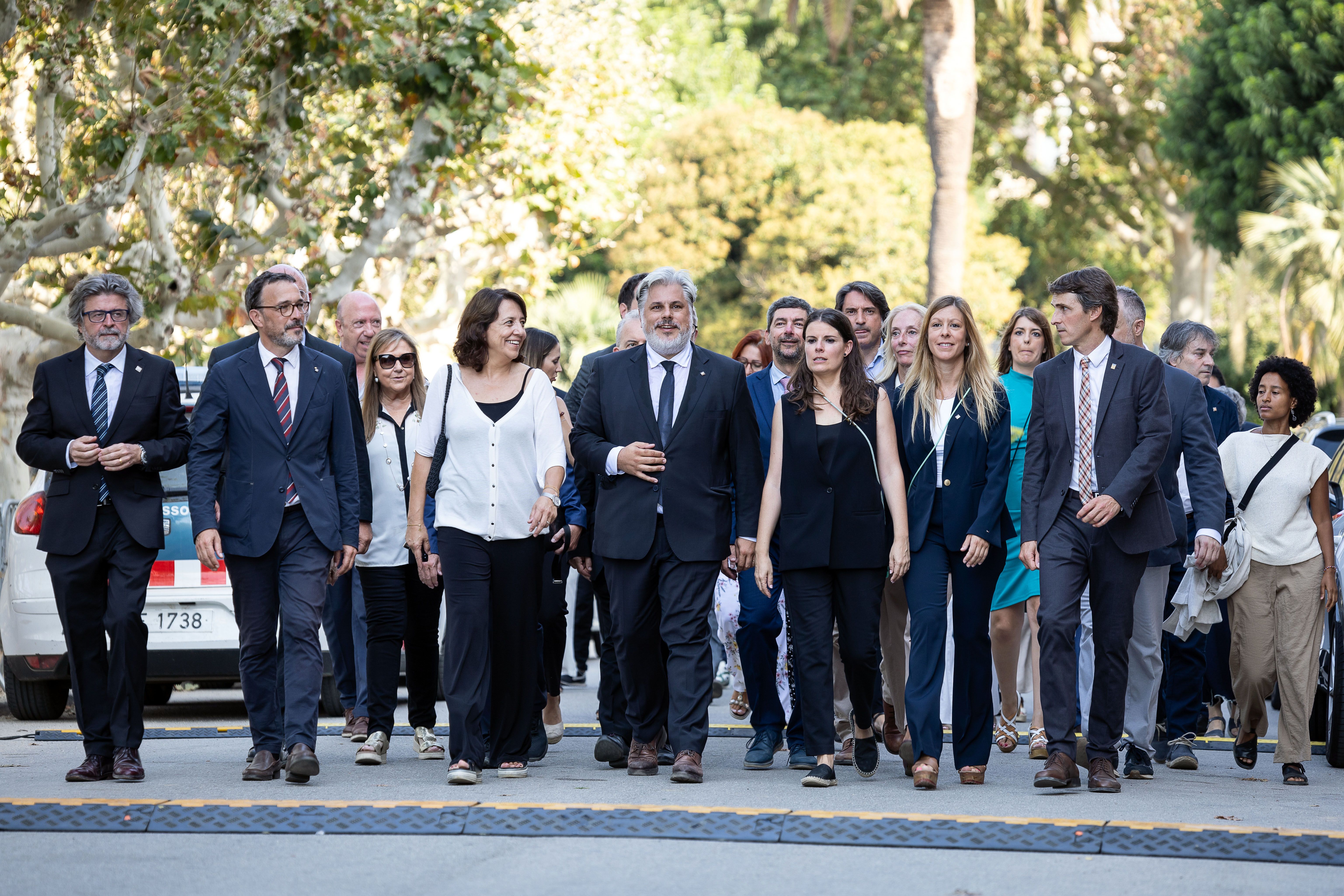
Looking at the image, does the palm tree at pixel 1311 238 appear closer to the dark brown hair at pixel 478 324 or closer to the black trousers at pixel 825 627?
the black trousers at pixel 825 627

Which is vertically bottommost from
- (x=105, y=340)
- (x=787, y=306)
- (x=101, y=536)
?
(x=101, y=536)

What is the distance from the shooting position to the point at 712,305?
40.2m

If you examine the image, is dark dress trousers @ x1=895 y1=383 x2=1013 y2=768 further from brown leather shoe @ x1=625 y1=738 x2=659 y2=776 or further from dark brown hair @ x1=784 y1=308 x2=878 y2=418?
brown leather shoe @ x1=625 y1=738 x2=659 y2=776

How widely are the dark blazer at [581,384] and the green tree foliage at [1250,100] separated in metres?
18.4

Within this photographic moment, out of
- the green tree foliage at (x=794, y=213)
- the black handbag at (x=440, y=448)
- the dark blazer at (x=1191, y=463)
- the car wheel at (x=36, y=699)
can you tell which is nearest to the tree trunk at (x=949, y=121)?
the green tree foliage at (x=794, y=213)

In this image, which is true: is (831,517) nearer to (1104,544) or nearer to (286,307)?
(1104,544)

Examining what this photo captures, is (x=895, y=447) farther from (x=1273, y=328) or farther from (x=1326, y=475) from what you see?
(x=1273, y=328)

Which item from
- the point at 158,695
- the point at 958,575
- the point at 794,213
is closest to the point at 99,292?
the point at 958,575

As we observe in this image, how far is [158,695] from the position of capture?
1220 cm

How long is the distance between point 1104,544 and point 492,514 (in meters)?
2.61

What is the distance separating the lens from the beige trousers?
26.6ft

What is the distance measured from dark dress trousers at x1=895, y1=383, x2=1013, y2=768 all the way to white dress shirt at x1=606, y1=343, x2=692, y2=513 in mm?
1044

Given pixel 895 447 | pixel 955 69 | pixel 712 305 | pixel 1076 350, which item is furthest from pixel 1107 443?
pixel 712 305

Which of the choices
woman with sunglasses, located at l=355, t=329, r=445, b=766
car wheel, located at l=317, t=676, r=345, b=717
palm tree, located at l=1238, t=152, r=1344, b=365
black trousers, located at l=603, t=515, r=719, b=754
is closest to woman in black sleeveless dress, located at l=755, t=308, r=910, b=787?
black trousers, located at l=603, t=515, r=719, b=754
